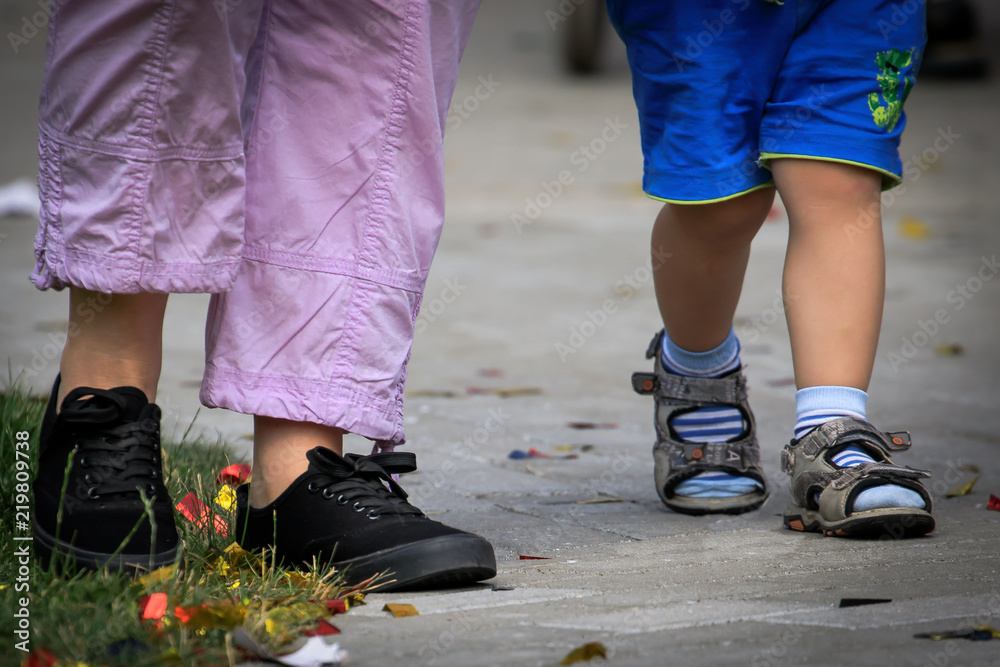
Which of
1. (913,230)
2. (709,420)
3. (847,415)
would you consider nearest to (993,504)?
(847,415)

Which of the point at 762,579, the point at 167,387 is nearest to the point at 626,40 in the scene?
the point at 762,579

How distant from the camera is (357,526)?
1.53 m

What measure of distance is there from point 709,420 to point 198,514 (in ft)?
3.13

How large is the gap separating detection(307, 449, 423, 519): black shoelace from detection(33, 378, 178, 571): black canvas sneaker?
0.66 feet

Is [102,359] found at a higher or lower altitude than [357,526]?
higher

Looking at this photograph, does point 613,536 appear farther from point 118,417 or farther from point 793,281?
point 118,417

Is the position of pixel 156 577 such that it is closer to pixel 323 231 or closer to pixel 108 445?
pixel 108 445

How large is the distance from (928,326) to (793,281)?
2.28 metres

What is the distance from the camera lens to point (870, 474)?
69.2 inches

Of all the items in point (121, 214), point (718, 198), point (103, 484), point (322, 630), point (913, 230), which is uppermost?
point (913, 230)

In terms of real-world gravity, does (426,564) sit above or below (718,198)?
below

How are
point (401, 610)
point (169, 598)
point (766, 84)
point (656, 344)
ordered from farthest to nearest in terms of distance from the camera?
point (656, 344) → point (766, 84) → point (401, 610) → point (169, 598)

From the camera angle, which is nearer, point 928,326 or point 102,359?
point 102,359

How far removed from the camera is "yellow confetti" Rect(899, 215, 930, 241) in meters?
5.64
